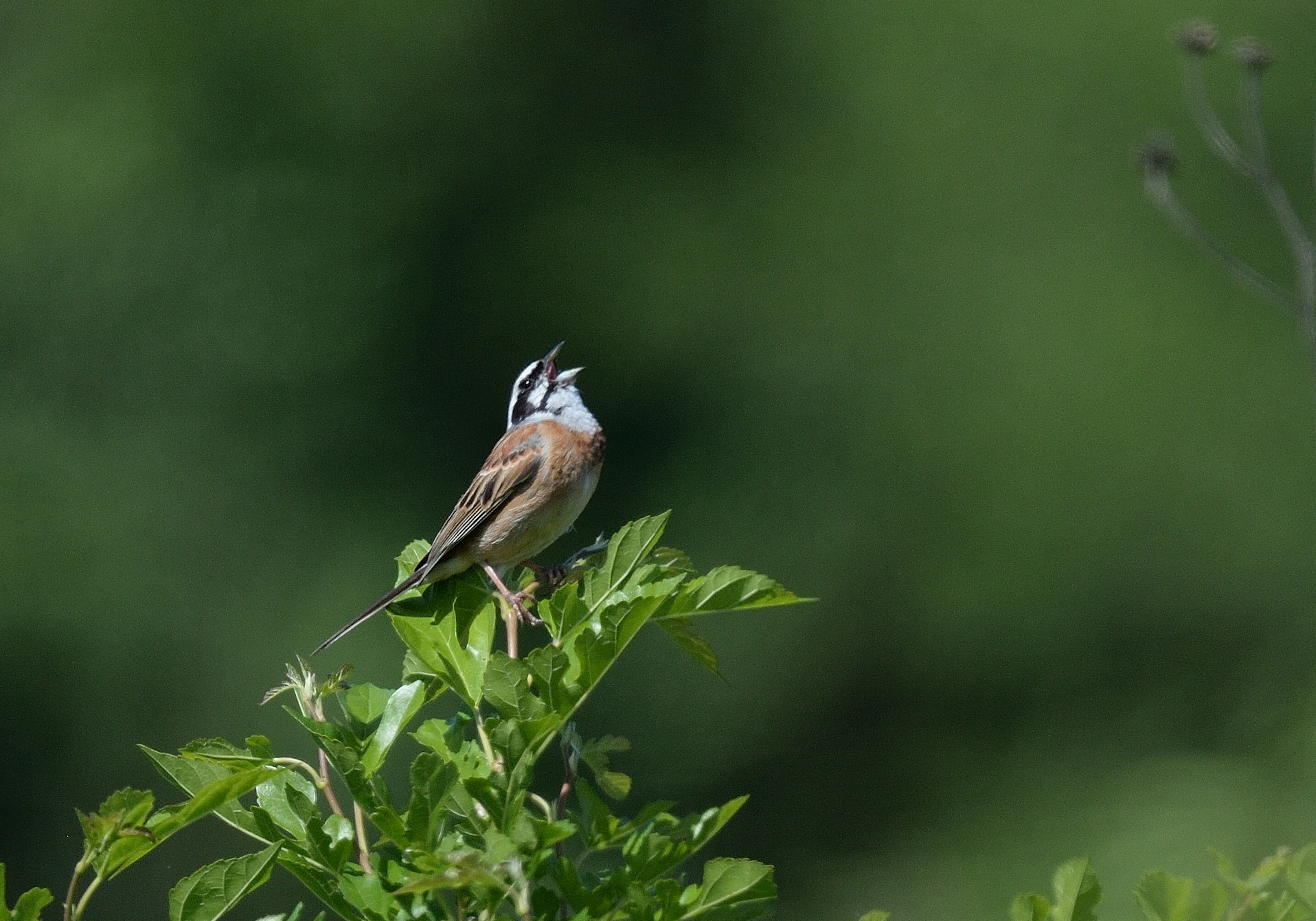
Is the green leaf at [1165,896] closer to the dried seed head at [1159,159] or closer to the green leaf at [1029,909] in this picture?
the green leaf at [1029,909]

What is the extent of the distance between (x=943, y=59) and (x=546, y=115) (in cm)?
293

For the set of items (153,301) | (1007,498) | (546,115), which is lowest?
(1007,498)

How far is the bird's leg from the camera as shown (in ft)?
7.32

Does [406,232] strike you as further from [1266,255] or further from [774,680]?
[1266,255]

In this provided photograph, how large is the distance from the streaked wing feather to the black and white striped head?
0.16 metres

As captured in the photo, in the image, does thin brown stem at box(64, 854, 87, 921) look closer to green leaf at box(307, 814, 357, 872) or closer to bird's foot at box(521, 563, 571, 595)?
green leaf at box(307, 814, 357, 872)

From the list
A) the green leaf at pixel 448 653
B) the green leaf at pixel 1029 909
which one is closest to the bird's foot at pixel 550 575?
the green leaf at pixel 448 653

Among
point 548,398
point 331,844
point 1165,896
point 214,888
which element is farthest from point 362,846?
point 548,398

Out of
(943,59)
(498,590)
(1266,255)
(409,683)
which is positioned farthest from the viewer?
(943,59)

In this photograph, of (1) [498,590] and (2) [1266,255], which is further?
(2) [1266,255]

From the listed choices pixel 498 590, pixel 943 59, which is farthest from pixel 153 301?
pixel 498 590

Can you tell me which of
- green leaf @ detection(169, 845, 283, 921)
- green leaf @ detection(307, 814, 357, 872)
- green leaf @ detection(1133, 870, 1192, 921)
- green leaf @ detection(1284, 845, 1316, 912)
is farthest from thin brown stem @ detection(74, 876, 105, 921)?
green leaf @ detection(1284, 845, 1316, 912)

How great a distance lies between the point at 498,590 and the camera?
241 cm

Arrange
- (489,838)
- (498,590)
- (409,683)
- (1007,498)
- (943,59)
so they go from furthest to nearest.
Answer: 1. (943,59)
2. (1007,498)
3. (498,590)
4. (409,683)
5. (489,838)
